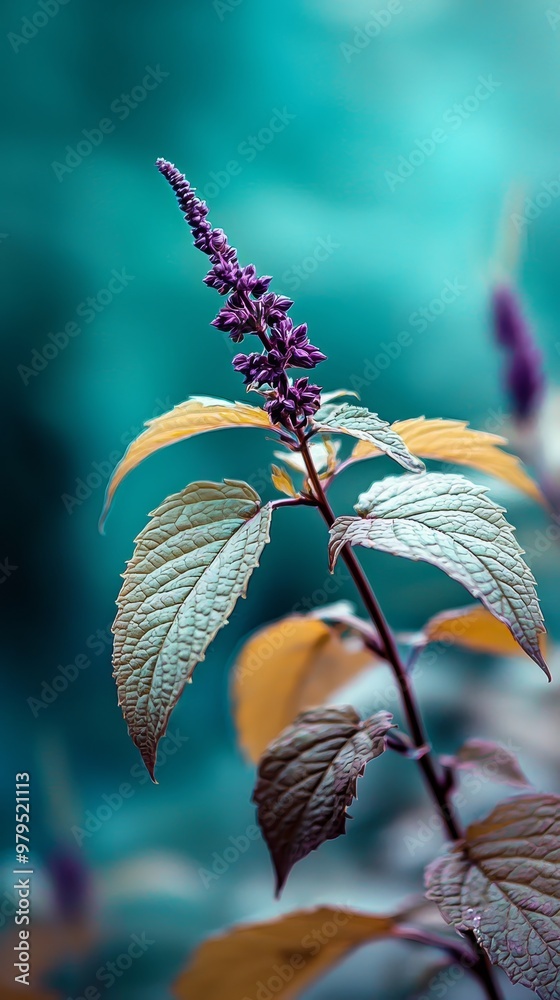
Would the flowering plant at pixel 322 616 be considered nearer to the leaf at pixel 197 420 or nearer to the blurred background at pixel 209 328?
the leaf at pixel 197 420

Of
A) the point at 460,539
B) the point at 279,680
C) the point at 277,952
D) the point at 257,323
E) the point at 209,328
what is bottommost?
the point at 277,952

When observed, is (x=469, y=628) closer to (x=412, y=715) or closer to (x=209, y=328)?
(x=412, y=715)

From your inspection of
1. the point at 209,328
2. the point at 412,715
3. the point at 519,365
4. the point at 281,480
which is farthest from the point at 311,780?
the point at 209,328

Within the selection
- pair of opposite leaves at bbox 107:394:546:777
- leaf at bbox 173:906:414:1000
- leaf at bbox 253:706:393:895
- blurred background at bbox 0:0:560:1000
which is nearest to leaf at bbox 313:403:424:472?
pair of opposite leaves at bbox 107:394:546:777

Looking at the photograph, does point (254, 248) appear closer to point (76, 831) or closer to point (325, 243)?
point (325, 243)

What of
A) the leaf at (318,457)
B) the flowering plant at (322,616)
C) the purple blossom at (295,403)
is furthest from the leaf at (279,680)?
the purple blossom at (295,403)

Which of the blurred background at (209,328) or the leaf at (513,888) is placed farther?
the blurred background at (209,328)
